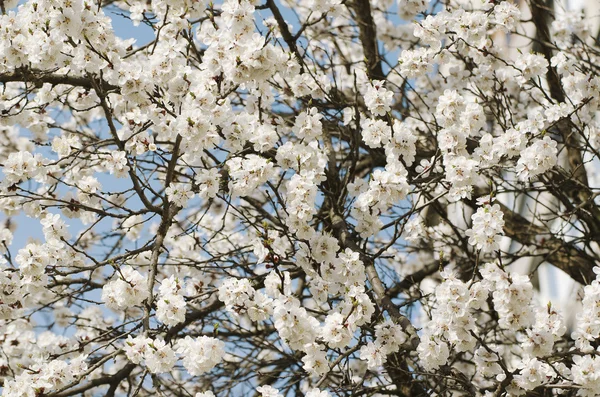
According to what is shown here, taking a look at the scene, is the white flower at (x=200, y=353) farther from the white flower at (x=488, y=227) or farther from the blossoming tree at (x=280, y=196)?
the white flower at (x=488, y=227)

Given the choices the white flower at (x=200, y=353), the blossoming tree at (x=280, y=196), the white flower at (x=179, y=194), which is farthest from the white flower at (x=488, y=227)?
the white flower at (x=179, y=194)

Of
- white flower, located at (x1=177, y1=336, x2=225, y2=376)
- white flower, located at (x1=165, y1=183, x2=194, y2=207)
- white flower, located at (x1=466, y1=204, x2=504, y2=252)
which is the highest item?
white flower, located at (x1=165, y1=183, x2=194, y2=207)

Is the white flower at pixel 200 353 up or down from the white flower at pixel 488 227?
down

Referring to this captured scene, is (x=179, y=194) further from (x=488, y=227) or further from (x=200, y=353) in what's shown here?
(x=488, y=227)

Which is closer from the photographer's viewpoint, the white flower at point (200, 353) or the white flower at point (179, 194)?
the white flower at point (200, 353)

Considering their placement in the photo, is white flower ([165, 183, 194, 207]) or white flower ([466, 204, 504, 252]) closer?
white flower ([466, 204, 504, 252])

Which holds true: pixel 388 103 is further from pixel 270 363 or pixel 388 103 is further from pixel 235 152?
pixel 270 363

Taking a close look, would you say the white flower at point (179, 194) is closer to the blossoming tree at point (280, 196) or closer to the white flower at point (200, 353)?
the blossoming tree at point (280, 196)

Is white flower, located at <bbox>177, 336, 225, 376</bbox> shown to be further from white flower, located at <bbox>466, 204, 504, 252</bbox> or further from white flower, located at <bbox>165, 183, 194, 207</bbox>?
white flower, located at <bbox>466, 204, 504, 252</bbox>

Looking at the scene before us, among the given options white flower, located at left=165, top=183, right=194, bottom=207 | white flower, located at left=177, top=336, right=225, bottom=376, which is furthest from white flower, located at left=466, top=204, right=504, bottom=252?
white flower, located at left=165, top=183, right=194, bottom=207

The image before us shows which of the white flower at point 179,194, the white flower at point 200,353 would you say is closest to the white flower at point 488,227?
the white flower at point 200,353

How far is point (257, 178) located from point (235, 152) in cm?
36

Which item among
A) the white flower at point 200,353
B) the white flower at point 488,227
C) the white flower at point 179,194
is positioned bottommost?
the white flower at point 200,353

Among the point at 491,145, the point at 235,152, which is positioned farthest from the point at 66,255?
the point at 491,145
